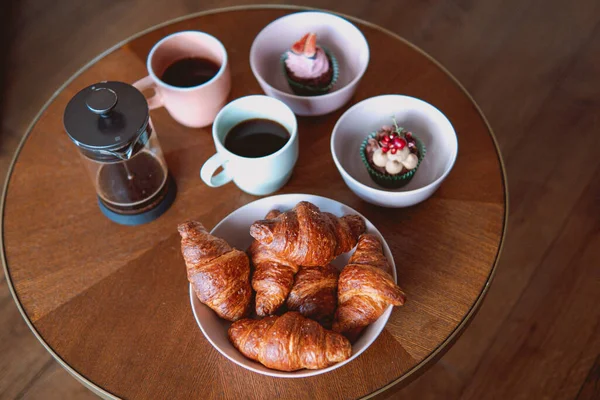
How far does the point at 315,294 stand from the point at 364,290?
0.10 metres

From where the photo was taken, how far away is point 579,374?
5.04 ft

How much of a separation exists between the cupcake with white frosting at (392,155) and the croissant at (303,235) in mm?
206

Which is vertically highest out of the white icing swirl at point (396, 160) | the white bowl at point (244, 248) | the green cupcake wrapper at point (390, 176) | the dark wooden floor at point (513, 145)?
the white icing swirl at point (396, 160)

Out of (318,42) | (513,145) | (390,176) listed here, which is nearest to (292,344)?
(390,176)

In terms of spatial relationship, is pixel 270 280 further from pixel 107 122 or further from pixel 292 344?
pixel 107 122

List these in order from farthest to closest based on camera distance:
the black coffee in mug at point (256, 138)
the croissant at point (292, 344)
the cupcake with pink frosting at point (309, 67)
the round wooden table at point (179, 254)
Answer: the cupcake with pink frosting at point (309, 67)
the black coffee in mug at point (256, 138)
the round wooden table at point (179, 254)
the croissant at point (292, 344)

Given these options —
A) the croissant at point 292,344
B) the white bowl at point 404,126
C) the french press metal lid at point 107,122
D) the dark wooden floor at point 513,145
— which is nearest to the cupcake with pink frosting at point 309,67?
the white bowl at point 404,126

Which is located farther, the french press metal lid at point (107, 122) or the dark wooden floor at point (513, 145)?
the dark wooden floor at point (513, 145)

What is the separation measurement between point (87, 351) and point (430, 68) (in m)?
0.90

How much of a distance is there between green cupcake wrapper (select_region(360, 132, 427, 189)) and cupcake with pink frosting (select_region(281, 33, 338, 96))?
0.17m

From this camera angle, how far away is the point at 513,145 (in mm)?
1885

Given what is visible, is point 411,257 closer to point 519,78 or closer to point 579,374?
point 579,374

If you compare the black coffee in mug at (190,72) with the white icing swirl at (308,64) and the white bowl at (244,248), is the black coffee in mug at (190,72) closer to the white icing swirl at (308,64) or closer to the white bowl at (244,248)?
the white icing swirl at (308,64)

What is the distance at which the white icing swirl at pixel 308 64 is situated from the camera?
115 centimetres
